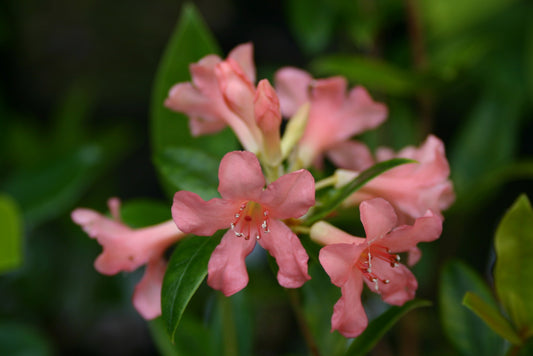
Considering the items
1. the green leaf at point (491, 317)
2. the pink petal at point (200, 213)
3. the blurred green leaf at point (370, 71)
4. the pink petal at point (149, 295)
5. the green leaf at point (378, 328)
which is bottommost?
the green leaf at point (491, 317)

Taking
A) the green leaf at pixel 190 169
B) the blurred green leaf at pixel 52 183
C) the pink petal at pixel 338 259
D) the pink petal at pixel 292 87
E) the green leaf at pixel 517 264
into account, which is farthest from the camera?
the blurred green leaf at pixel 52 183

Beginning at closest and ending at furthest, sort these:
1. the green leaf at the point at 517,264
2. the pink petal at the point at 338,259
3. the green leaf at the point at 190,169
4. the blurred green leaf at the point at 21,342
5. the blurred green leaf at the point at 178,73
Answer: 1. the pink petal at the point at 338,259
2. the green leaf at the point at 517,264
3. the green leaf at the point at 190,169
4. the blurred green leaf at the point at 178,73
5. the blurred green leaf at the point at 21,342

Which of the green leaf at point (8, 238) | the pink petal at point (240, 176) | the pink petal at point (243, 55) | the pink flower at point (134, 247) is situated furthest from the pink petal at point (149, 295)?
the green leaf at point (8, 238)

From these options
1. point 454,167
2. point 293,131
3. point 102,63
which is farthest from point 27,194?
point 454,167

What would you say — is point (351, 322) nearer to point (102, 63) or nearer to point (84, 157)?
point (84, 157)

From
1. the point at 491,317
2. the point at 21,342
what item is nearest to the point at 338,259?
the point at 491,317

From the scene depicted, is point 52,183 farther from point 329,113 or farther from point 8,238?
point 329,113

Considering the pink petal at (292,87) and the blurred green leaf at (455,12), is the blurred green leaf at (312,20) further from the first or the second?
the pink petal at (292,87)
